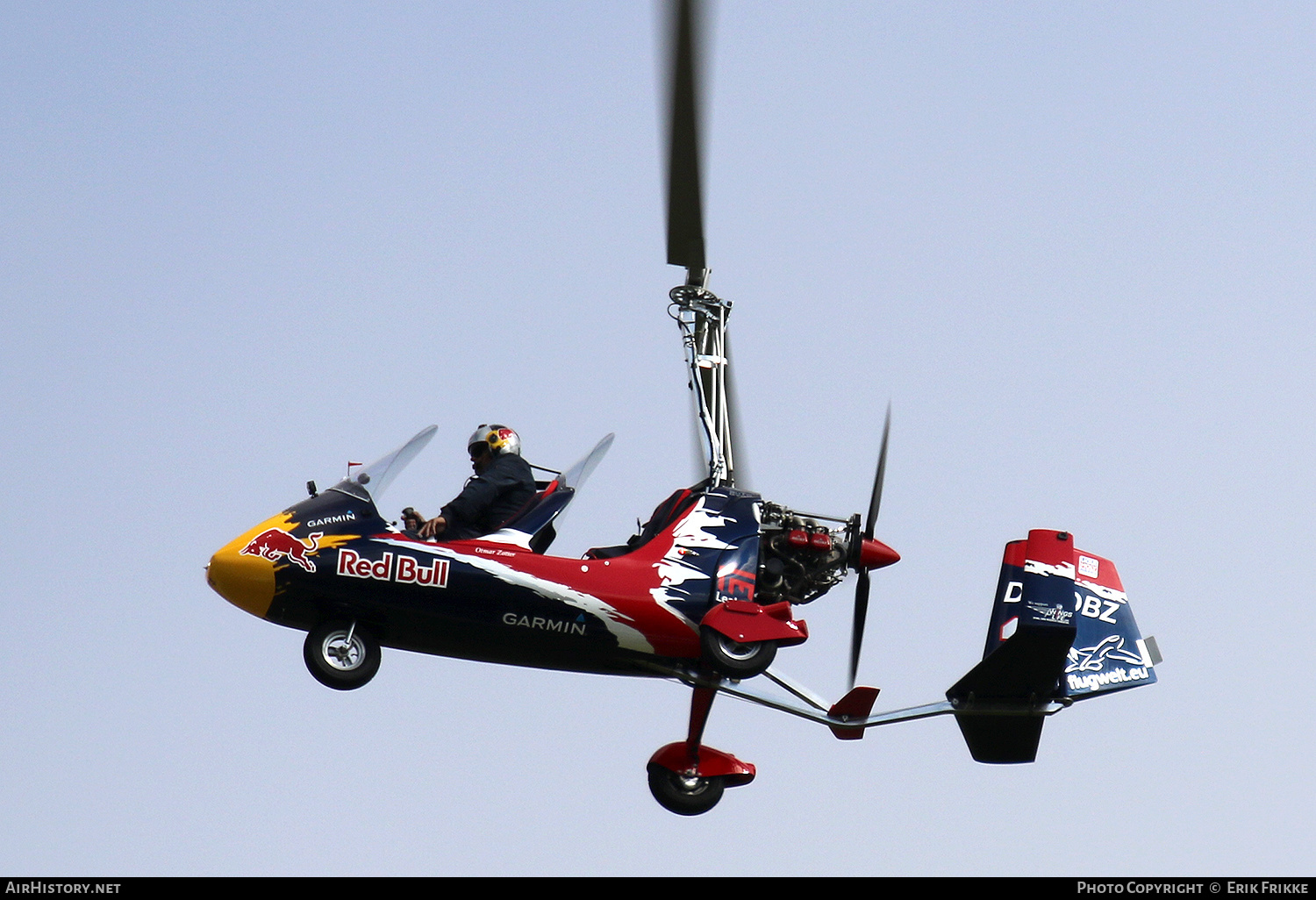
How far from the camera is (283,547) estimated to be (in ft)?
51.7

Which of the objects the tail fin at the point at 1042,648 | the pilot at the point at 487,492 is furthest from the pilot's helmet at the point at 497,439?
the tail fin at the point at 1042,648

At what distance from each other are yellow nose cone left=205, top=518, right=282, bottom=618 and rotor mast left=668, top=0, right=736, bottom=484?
15.0 ft

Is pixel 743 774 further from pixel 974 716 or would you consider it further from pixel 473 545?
pixel 473 545

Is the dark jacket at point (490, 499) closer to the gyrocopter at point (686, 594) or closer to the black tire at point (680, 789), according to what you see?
the gyrocopter at point (686, 594)

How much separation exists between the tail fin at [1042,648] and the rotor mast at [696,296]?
3.18 metres

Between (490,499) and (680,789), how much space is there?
3.87 meters

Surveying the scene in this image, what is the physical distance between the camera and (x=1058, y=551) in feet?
58.8

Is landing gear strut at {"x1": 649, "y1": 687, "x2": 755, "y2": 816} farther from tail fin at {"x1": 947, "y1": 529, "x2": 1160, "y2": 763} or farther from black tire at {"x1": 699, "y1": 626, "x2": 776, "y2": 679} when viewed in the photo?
tail fin at {"x1": 947, "y1": 529, "x2": 1160, "y2": 763}

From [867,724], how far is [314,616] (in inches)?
229

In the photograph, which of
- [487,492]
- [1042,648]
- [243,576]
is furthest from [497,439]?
[1042,648]

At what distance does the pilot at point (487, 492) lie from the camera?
16547 mm

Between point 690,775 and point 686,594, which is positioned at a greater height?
point 686,594

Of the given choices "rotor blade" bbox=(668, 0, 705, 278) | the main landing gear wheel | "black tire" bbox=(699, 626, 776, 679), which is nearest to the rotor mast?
"rotor blade" bbox=(668, 0, 705, 278)

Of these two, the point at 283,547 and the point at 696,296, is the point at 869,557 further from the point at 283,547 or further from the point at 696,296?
the point at 283,547
